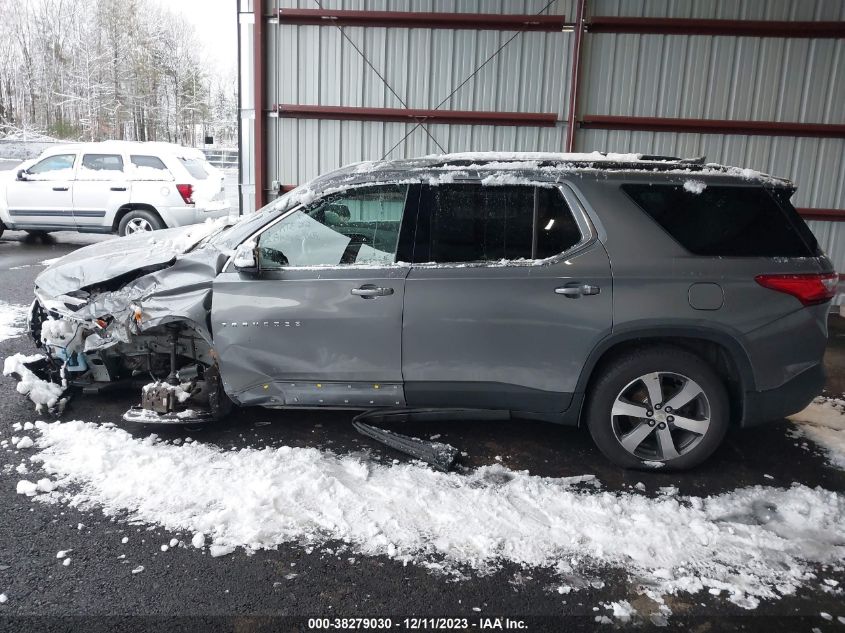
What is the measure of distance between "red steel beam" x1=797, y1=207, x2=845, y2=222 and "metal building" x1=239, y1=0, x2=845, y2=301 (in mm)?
20

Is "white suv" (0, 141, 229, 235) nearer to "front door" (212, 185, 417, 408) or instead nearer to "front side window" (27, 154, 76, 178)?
"front side window" (27, 154, 76, 178)

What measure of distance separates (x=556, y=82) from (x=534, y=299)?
253 inches

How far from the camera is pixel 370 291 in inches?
145

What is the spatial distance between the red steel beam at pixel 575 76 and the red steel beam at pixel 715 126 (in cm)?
20

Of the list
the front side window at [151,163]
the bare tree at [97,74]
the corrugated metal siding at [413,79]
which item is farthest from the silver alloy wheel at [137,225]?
the bare tree at [97,74]

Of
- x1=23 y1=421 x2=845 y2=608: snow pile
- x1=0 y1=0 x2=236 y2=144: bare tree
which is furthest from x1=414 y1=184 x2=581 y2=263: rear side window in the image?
x1=0 y1=0 x2=236 y2=144: bare tree

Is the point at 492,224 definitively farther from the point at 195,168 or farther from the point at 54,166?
the point at 54,166

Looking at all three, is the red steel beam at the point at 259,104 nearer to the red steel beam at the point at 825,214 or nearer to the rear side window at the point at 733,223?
the rear side window at the point at 733,223

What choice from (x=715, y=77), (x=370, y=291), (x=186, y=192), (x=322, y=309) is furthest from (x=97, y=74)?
(x=370, y=291)

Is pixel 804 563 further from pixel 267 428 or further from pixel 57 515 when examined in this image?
pixel 57 515

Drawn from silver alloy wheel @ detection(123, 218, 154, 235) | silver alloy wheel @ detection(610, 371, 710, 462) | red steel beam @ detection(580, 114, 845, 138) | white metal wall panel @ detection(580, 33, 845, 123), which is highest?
white metal wall panel @ detection(580, 33, 845, 123)

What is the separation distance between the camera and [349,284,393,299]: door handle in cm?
367

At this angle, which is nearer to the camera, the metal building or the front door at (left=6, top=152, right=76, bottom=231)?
the metal building

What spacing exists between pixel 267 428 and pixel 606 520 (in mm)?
2238
